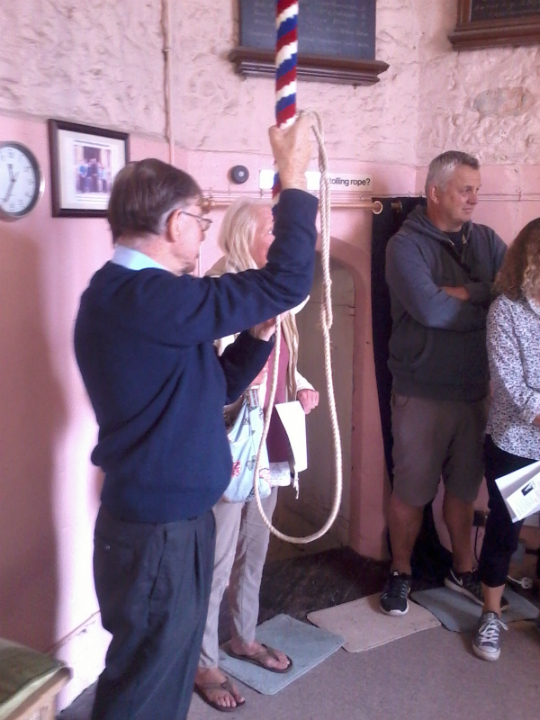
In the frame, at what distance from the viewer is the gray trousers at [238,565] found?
1.86 meters

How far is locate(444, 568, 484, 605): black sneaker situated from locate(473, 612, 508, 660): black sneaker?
0.76 ft

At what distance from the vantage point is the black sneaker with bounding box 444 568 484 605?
2537mm

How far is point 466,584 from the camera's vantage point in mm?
2580

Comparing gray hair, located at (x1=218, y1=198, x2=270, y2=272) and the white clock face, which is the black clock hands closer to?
the white clock face

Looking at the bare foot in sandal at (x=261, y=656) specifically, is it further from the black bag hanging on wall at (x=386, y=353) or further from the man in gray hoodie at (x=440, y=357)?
the black bag hanging on wall at (x=386, y=353)

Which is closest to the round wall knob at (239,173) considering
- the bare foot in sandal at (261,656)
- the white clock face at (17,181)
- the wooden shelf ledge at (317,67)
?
the wooden shelf ledge at (317,67)

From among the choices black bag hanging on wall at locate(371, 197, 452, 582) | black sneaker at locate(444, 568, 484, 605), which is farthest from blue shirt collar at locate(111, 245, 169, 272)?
black sneaker at locate(444, 568, 484, 605)

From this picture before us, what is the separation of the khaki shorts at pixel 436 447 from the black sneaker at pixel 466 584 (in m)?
0.31

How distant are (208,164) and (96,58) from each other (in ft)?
1.87

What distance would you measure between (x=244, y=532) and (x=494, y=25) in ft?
6.63

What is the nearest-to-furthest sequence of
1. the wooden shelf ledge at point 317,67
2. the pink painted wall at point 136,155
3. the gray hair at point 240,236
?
1. the pink painted wall at point 136,155
2. the gray hair at point 240,236
3. the wooden shelf ledge at point 317,67

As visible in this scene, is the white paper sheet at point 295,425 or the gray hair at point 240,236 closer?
the gray hair at point 240,236

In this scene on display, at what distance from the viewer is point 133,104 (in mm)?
2016

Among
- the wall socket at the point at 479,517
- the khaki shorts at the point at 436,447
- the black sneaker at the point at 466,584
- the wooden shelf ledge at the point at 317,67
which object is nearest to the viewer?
the wooden shelf ledge at the point at 317,67
